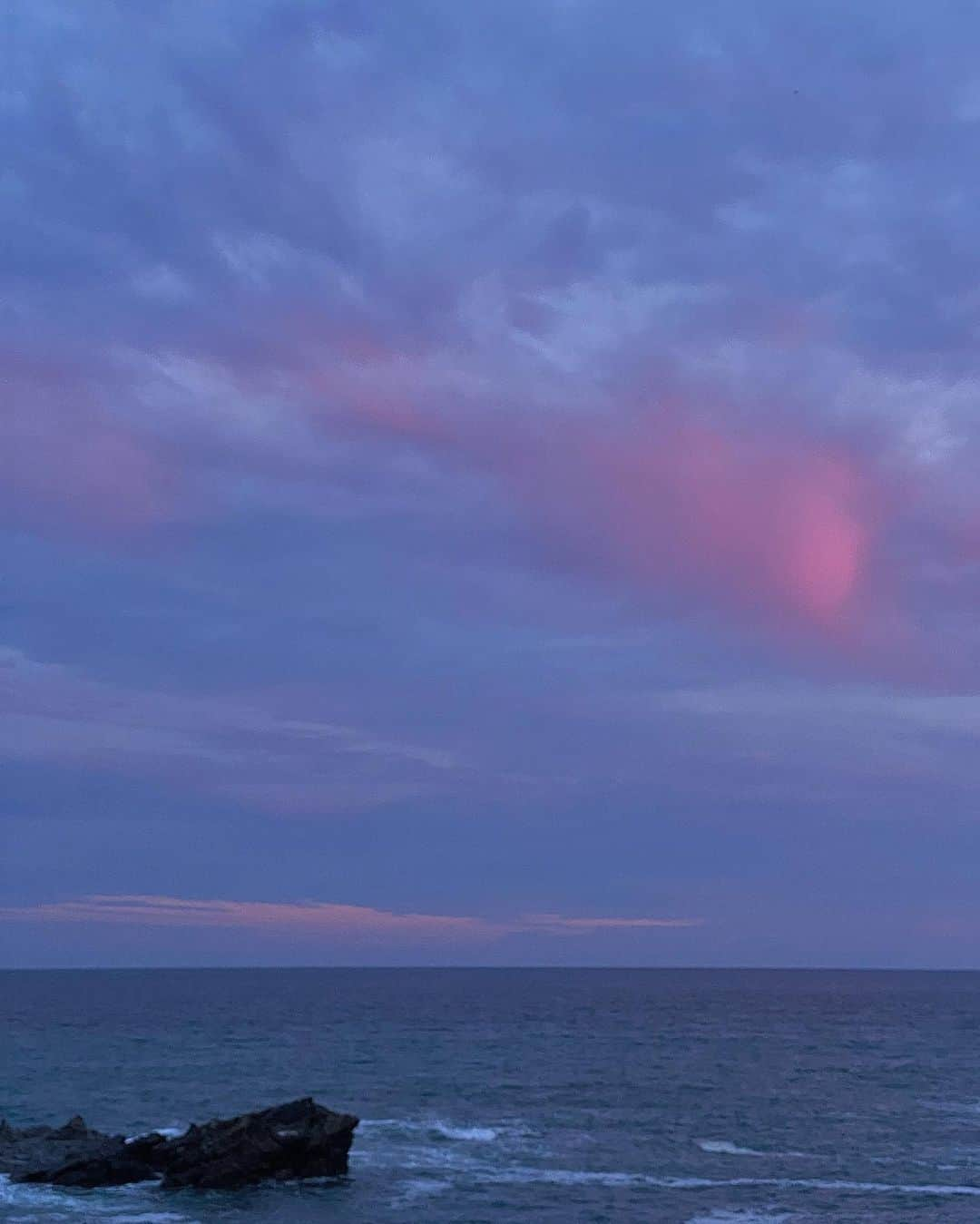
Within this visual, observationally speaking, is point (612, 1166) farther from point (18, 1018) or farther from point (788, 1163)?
point (18, 1018)

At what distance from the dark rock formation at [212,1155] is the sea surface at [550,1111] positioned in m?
1.10

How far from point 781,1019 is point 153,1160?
123360mm

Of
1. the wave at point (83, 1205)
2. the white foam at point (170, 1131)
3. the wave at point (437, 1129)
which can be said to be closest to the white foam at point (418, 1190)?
the wave at point (83, 1205)

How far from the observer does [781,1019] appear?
165125mm

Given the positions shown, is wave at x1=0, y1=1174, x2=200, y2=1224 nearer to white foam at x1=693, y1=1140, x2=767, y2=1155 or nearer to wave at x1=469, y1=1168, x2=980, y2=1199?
wave at x1=469, y1=1168, x2=980, y2=1199

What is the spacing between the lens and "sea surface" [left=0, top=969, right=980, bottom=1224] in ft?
166

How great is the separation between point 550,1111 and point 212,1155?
26452 millimetres

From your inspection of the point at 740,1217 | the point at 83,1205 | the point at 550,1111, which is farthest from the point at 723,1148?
the point at 83,1205

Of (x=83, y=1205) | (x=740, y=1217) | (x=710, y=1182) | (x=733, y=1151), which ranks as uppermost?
(x=733, y=1151)

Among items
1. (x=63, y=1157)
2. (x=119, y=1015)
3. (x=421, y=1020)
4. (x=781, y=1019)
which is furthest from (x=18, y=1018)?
(x=63, y=1157)

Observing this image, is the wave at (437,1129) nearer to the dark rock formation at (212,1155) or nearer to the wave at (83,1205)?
the dark rock formation at (212,1155)

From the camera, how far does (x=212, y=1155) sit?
2103 inches

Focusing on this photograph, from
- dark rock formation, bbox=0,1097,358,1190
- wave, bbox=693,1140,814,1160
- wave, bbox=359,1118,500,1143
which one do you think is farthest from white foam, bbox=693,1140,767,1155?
dark rock formation, bbox=0,1097,358,1190

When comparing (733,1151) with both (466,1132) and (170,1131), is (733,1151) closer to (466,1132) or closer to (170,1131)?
(466,1132)
